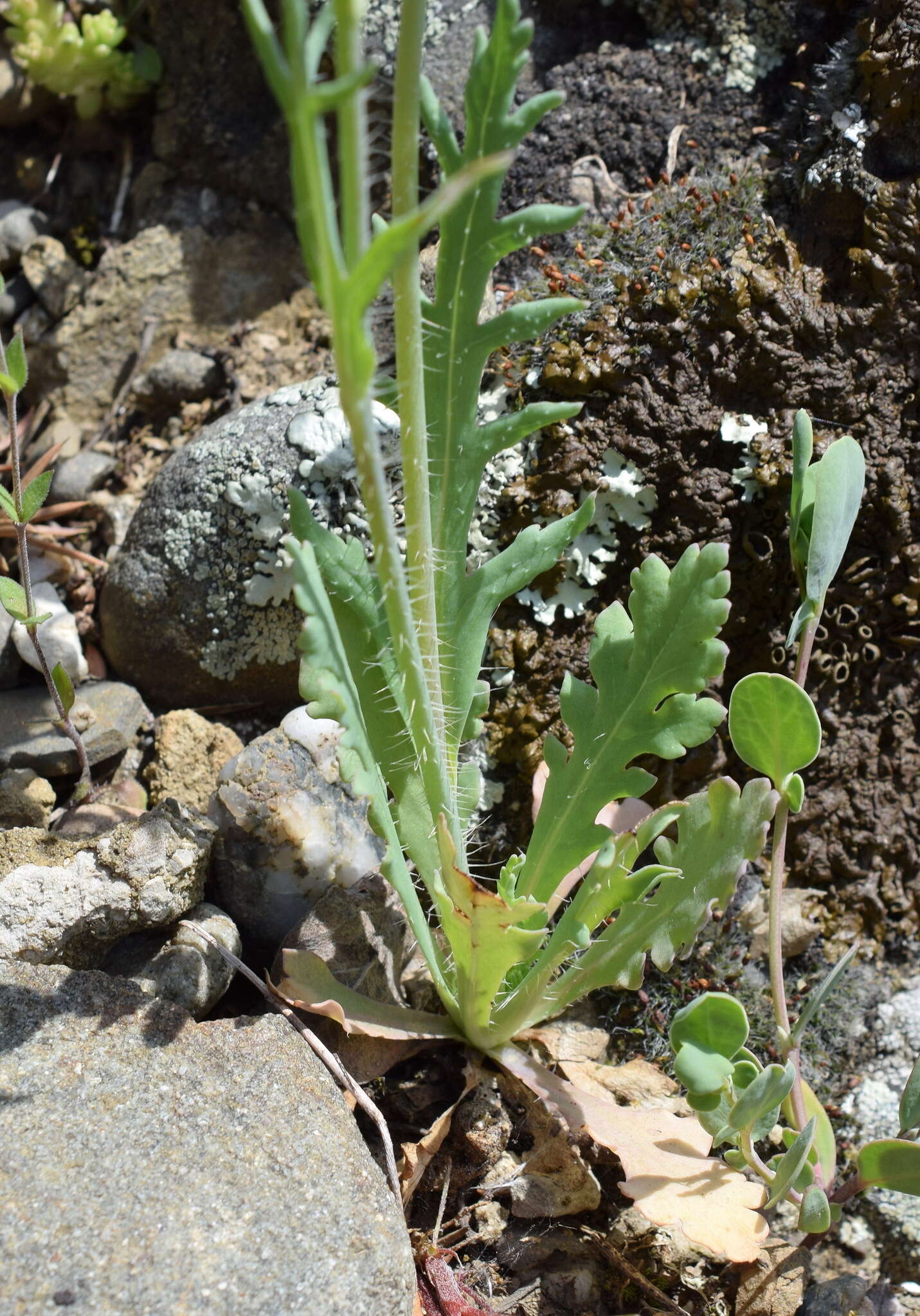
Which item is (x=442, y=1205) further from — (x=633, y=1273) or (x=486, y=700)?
(x=486, y=700)

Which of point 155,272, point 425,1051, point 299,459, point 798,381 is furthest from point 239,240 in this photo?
point 425,1051

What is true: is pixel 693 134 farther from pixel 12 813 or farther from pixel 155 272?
pixel 12 813

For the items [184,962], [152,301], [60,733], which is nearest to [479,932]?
[184,962]

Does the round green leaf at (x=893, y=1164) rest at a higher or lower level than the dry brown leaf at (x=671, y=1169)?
higher

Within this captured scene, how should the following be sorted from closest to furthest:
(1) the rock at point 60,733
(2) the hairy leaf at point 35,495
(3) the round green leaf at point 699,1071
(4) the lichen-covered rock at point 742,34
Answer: (3) the round green leaf at point 699,1071
(2) the hairy leaf at point 35,495
(1) the rock at point 60,733
(4) the lichen-covered rock at point 742,34

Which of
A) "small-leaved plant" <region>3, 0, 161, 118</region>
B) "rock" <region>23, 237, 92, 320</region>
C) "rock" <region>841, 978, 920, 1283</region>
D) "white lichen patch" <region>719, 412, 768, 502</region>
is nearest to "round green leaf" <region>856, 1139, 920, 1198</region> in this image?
"rock" <region>841, 978, 920, 1283</region>

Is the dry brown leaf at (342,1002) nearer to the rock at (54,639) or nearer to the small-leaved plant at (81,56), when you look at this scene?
the rock at (54,639)

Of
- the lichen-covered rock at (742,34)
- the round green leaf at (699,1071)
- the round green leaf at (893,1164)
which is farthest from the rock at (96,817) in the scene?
the lichen-covered rock at (742,34)
